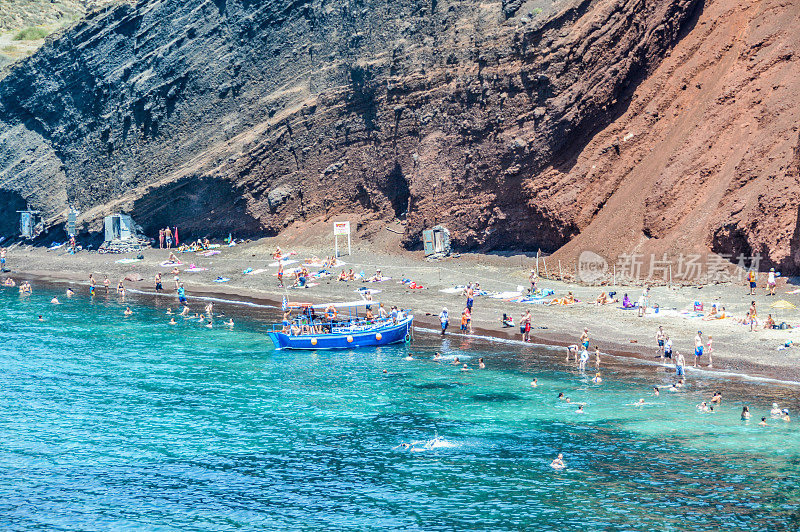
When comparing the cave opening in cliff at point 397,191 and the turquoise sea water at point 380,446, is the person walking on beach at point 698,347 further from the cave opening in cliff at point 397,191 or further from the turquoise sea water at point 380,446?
the cave opening in cliff at point 397,191

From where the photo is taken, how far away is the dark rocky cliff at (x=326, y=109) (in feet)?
185

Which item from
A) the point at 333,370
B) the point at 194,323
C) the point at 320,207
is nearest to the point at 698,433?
the point at 333,370

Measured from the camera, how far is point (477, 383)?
3644 centimetres

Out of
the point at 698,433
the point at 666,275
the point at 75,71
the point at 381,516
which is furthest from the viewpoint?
the point at 75,71

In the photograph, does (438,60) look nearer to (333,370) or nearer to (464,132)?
(464,132)

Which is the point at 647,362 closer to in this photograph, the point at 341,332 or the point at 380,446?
the point at 380,446

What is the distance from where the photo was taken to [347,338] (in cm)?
4475

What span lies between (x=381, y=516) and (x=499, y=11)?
157 ft

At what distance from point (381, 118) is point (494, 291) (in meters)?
23.8

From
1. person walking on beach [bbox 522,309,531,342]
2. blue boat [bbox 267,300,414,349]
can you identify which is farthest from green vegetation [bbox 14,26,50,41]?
person walking on beach [bbox 522,309,531,342]

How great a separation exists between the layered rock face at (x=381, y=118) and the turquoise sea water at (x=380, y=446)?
17.6m

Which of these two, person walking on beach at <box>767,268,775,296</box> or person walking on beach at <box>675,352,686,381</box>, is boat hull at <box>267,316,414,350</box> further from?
person walking on beach at <box>767,268,775,296</box>

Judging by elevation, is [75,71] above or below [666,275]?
above

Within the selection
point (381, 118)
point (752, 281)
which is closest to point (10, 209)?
point (381, 118)
